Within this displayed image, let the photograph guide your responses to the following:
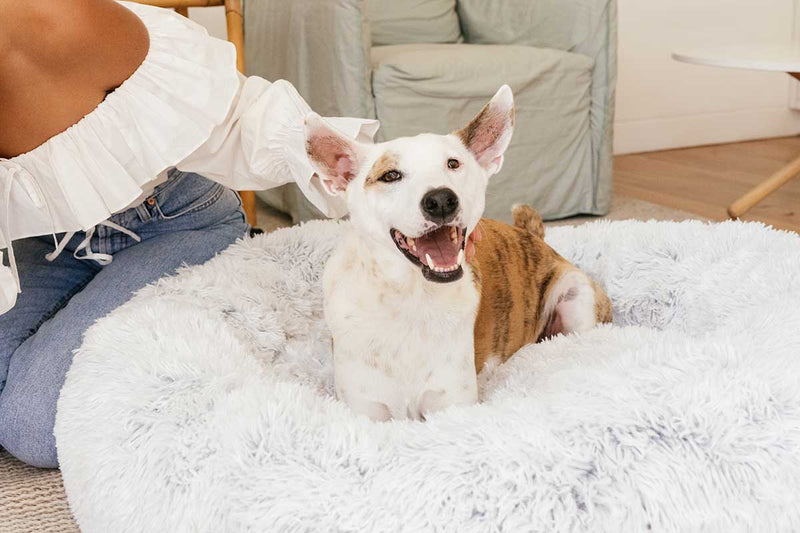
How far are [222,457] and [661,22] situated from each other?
4.21 m

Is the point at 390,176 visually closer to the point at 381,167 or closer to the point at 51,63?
the point at 381,167

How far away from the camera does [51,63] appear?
5.03 feet

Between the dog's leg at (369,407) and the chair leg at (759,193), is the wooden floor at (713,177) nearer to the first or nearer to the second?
the chair leg at (759,193)

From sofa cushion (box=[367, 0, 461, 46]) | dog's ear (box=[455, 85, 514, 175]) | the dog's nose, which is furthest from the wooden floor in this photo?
the dog's nose

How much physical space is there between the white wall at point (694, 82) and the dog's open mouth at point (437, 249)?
3.63 metres

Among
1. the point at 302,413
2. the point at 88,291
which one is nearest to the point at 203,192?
the point at 88,291

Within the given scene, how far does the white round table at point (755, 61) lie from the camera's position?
284cm

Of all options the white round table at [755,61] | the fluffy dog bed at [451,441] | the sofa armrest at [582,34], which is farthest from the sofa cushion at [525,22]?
→ the fluffy dog bed at [451,441]

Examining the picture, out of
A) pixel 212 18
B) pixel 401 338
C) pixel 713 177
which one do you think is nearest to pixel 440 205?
pixel 401 338

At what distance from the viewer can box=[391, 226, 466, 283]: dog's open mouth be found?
1174 millimetres

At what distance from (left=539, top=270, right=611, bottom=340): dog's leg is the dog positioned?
0.25 metres

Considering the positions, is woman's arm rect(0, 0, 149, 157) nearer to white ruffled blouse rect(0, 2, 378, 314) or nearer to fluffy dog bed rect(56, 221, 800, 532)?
white ruffled blouse rect(0, 2, 378, 314)

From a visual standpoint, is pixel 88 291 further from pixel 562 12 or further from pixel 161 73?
pixel 562 12

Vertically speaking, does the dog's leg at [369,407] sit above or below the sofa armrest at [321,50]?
below
